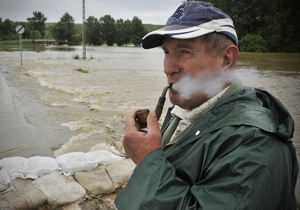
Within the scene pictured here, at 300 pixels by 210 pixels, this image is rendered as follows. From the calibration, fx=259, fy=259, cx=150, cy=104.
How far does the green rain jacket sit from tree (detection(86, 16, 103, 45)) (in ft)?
328

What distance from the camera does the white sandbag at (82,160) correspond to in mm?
3182

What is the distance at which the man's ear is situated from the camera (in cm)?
141

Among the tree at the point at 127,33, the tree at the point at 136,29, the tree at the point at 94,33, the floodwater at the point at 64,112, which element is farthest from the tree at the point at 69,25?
the floodwater at the point at 64,112

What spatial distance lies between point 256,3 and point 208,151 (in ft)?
168

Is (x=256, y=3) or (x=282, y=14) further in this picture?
(x=256, y=3)

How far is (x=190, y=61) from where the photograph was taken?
1.40 meters

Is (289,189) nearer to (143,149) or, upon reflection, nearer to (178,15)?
(143,149)

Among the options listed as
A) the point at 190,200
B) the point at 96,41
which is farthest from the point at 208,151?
the point at 96,41

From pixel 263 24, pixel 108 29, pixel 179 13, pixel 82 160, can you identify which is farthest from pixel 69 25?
pixel 179 13

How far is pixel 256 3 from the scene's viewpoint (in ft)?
149

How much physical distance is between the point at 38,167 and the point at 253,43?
47711 millimetres

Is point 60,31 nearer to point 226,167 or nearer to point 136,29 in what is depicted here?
point 136,29

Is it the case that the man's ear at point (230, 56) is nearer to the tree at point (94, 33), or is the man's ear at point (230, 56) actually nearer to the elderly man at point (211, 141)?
the elderly man at point (211, 141)

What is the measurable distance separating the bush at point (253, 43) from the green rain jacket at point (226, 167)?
158 ft
